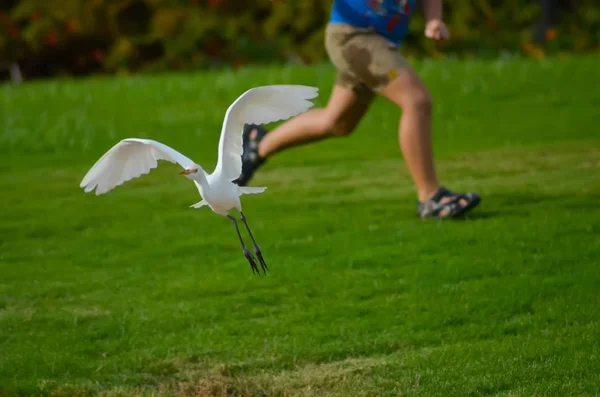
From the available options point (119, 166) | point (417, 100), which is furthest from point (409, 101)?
point (119, 166)

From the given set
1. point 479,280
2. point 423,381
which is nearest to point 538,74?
point 479,280

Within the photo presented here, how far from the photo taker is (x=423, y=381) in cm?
407

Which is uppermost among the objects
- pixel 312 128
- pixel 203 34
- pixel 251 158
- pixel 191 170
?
pixel 191 170

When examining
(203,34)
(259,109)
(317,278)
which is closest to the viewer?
(259,109)

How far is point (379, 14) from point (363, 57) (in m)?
0.27

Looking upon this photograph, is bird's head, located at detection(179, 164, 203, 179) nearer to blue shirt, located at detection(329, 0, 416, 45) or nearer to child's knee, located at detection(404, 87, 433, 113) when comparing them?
child's knee, located at detection(404, 87, 433, 113)

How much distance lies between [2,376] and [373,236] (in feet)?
8.28

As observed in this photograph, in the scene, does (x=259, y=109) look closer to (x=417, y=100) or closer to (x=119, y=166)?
(x=119, y=166)

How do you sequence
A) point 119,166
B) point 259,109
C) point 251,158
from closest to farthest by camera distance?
point 259,109 → point 119,166 → point 251,158

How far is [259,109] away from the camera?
4.42m

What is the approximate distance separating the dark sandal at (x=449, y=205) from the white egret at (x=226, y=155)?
211 cm

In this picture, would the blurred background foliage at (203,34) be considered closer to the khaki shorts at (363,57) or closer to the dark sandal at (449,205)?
the khaki shorts at (363,57)

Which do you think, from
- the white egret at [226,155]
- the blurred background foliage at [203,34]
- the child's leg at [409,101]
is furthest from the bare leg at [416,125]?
the blurred background foliage at [203,34]

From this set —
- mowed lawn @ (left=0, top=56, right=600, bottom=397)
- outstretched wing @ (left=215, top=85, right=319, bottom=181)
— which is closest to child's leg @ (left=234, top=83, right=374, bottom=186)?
mowed lawn @ (left=0, top=56, right=600, bottom=397)
